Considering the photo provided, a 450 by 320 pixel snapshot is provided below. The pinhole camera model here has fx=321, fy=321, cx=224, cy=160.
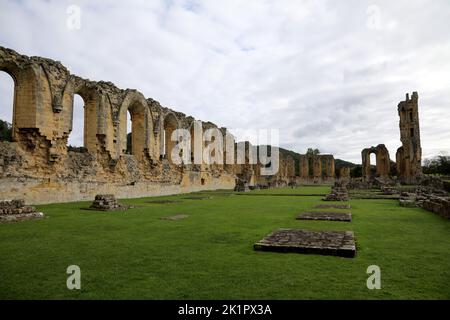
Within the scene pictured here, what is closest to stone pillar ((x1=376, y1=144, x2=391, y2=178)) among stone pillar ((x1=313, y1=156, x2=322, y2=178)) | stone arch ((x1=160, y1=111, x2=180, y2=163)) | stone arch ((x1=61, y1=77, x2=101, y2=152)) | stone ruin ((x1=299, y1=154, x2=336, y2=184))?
stone ruin ((x1=299, y1=154, x2=336, y2=184))

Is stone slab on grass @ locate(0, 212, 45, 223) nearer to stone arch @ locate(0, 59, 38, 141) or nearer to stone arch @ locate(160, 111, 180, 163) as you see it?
stone arch @ locate(0, 59, 38, 141)

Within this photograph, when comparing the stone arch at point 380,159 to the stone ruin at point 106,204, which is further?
the stone arch at point 380,159

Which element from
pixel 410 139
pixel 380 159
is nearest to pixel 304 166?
pixel 380 159

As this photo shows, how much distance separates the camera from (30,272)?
139 inches

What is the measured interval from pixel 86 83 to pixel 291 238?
14030 mm

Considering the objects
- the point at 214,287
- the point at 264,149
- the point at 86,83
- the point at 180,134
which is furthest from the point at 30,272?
the point at 264,149

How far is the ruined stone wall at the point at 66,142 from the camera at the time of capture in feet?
40.8

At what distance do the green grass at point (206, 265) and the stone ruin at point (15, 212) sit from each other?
45.6 inches

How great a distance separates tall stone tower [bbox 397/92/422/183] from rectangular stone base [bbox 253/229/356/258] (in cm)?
3680

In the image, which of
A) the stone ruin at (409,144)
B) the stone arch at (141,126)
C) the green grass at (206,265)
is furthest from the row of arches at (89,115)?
the stone ruin at (409,144)

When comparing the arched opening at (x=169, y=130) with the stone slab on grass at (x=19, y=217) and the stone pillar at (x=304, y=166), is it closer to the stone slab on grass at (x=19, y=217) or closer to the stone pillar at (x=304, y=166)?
the stone slab on grass at (x=19, y=217)
